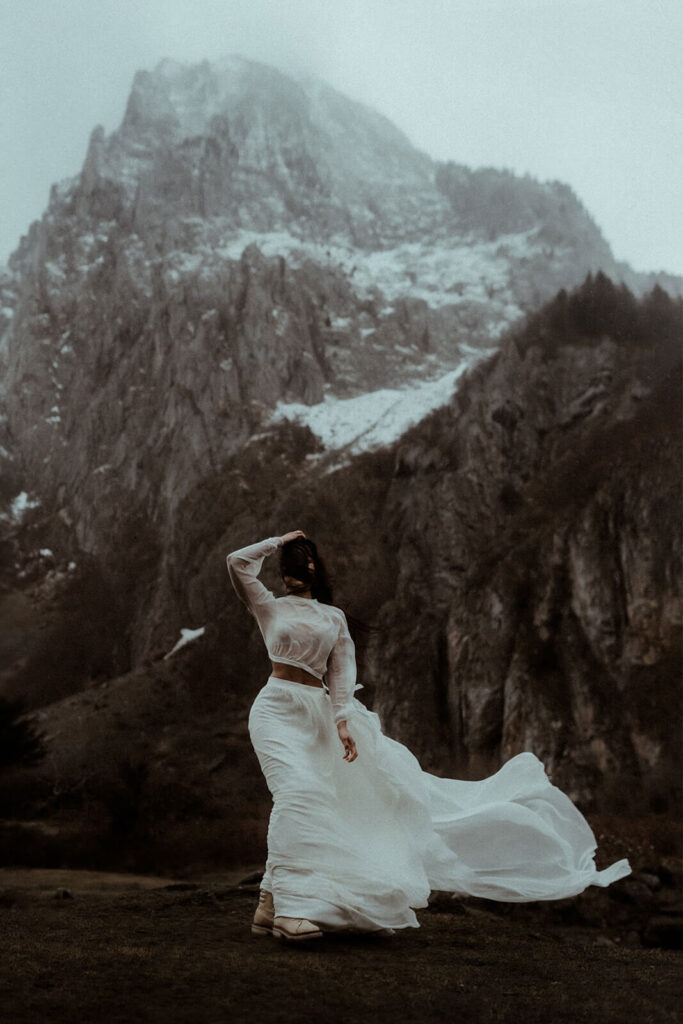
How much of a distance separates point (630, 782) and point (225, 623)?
969 cm

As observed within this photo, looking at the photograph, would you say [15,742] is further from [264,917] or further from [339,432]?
[339,432]

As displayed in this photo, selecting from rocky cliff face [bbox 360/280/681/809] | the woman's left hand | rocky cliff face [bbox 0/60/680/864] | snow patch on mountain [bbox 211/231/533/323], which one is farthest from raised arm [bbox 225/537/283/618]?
snow patch on mountain [bbox 211/231/533/323]

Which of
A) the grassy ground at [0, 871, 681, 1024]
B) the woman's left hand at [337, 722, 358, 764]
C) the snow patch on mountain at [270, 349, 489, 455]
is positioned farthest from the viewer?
the snow patch on mountain at [270, 349, 489, 455]

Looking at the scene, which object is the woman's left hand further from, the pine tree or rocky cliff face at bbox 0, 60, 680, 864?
rocky cliff face at bbox 0, 60, 680, 864

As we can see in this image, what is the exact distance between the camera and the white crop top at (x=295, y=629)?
11.1 ft

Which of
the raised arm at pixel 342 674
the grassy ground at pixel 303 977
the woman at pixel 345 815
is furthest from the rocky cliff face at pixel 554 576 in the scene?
the raised arm at pixel 342 674

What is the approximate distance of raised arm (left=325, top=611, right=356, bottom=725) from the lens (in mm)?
3375

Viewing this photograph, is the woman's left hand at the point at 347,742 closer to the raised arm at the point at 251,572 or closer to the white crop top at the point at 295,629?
the white crop top at the point at 295,629

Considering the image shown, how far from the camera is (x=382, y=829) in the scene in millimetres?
3361

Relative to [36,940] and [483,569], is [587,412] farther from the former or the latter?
[36,940]

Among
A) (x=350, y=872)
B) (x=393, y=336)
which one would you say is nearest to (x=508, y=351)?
(x=393, y=336)

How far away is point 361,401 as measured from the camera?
30578mm

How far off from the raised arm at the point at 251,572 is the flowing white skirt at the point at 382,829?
0.32m

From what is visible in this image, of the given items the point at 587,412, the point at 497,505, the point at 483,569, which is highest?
the point at 587,412
